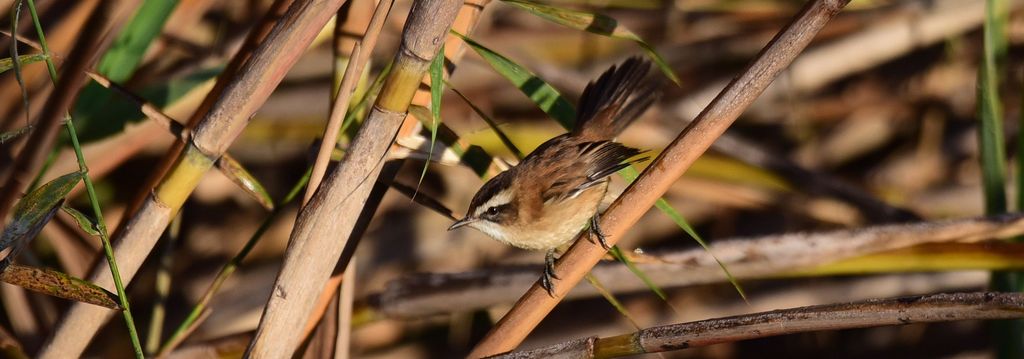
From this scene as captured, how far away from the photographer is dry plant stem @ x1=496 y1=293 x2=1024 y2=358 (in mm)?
1274

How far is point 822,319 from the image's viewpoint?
1.32 metres

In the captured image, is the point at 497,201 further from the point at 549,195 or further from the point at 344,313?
the point at 344,313

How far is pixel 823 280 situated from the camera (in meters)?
3.71

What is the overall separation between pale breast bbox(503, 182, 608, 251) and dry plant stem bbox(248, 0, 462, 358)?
0.90 metres

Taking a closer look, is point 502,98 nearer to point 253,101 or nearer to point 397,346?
point 397,346

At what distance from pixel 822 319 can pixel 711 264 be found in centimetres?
94

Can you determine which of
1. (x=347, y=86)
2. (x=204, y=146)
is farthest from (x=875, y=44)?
(x=204, y=146)

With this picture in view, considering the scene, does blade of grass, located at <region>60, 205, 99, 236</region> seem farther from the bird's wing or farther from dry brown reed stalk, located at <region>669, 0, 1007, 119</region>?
dry brown reed stalk, located at <region>669, 0, 1007, 119</region>

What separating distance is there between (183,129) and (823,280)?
2.81 meters

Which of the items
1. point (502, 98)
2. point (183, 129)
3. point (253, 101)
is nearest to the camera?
point (253, 101)

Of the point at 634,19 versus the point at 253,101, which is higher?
the point at 634,19

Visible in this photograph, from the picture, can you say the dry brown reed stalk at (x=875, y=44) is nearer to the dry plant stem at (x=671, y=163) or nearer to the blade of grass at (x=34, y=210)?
the dry plant stem at (x=671, y=163)

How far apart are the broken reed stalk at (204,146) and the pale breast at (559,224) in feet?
3.19

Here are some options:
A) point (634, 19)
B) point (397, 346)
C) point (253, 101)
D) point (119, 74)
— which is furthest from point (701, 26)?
point (253, 101)
